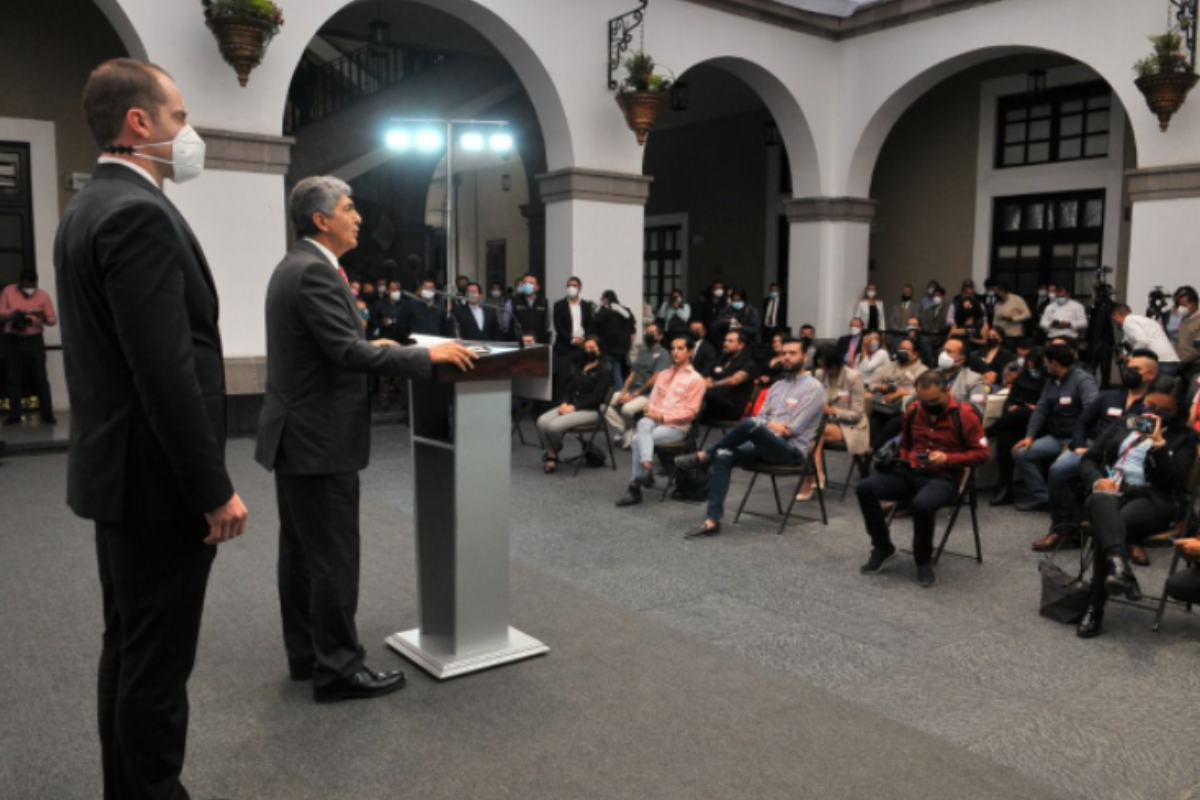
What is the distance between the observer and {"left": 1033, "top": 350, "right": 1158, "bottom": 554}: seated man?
5387mm

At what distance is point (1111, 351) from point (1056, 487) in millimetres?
6603

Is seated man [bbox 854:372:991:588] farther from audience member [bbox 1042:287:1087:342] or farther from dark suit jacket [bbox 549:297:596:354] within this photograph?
audience member [bbox 1042:287:1087:342]

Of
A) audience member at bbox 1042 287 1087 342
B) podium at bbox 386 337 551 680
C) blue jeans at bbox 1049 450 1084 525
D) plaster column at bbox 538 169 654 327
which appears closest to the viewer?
podium at bbox 386 337 551 680

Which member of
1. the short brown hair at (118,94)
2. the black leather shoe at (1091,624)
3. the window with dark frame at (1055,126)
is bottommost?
the black leather shoe at (1091,624)

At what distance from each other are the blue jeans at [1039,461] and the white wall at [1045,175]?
8139 millimetres

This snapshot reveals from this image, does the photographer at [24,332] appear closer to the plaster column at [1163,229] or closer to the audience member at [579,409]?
the audience member at [579,409]

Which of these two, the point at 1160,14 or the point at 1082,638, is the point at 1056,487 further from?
the point at 1160,14

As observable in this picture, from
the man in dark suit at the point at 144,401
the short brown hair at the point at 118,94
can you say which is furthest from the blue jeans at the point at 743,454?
the short brown hair at the point at 118,94

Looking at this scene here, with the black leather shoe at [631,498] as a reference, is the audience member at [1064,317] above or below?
above

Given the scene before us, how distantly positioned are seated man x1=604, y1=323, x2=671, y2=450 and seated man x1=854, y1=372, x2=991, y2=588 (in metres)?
3.56

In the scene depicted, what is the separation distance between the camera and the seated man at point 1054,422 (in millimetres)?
6449

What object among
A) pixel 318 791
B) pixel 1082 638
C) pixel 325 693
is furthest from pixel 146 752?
pixel 1082 638

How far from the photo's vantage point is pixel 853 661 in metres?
3.90

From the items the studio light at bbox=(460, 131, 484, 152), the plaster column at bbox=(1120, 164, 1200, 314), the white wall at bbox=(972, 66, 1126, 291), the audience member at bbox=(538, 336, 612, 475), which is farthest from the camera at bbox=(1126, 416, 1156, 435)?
the white wall at bbox=(972, 66, 1126, 291)
